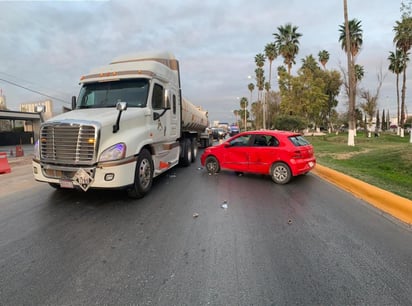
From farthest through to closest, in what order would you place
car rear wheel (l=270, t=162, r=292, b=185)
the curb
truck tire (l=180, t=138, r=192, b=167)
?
truck tire (l=180, t=138, r=192, b=167) → car rear wheel (l=270, t=162, r=292, b=185) → the curb

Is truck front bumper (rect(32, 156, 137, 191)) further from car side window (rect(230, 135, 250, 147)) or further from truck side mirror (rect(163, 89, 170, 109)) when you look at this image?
car side window (rect(230, 135, 250, 147))

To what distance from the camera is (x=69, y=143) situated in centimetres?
499

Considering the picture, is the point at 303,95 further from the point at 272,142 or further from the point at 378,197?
the point at 378,197

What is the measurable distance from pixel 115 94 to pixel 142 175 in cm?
226

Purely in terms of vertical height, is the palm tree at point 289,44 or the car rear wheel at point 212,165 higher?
the palm tree at point 289,44

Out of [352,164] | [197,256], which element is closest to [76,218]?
[197,256]

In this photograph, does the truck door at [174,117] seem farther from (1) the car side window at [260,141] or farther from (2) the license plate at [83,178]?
(2) the license plate at [83,178]

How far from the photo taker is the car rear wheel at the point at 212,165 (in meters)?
9.06

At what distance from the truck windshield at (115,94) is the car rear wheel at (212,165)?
374 centimetres

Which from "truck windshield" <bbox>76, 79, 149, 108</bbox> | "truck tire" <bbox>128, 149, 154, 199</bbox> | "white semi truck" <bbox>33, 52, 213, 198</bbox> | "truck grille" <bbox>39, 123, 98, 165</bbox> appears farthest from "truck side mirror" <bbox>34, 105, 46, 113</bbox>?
"truck tire" <bbox>128, 149, 154, 199</bbox>

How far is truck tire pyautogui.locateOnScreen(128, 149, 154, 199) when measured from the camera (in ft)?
18.2

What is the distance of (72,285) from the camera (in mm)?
2686

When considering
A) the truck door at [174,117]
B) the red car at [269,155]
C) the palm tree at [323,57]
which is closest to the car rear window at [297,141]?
the red car at [269,155]

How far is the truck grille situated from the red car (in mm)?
4826
